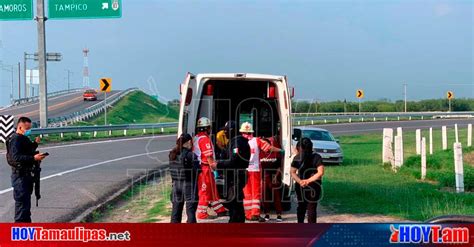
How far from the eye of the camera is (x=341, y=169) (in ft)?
58.0

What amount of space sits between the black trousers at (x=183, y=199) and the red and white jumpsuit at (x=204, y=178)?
11.6 inches

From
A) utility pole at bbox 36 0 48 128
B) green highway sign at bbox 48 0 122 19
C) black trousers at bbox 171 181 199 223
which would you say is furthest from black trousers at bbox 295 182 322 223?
green highway sign at bbox 48 0 122 19

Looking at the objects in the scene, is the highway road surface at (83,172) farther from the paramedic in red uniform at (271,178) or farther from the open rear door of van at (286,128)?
the open rear door of van at (286,128)

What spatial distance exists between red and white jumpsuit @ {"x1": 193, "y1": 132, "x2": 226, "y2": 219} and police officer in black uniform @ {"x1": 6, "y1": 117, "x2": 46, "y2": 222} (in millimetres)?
1938

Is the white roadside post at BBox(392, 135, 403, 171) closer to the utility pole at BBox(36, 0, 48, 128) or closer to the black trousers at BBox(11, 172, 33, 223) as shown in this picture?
the black trousers at BBox(11, 172, 33, 223)

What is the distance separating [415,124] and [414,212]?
30.6 metres

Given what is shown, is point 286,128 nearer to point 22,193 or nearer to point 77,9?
point 22,193

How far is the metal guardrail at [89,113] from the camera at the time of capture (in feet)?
22.7

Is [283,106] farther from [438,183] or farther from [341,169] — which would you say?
[341,169]

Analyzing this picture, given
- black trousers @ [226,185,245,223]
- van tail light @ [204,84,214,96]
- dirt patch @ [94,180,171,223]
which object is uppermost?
van tail light @ [204,84,214,96]

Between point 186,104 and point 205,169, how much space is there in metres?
0.90

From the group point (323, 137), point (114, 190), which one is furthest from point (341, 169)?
point (114, 190)

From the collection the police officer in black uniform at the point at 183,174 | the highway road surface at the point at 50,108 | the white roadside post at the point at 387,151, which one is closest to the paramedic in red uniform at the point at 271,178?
the police officer in black uniform at the point at 183,174

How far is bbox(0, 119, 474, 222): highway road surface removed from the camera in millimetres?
10367
